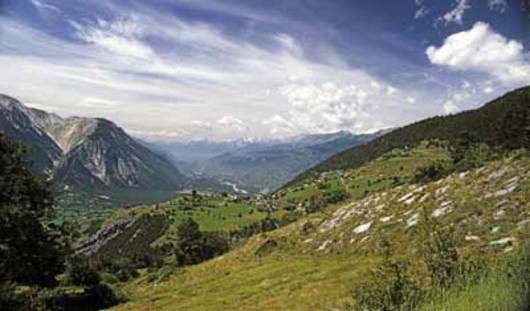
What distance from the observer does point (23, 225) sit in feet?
108

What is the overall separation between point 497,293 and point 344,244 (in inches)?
1429

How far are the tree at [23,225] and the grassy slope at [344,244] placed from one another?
21.0 ft

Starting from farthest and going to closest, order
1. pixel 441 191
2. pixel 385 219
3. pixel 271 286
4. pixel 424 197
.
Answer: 1. pixel 424 197
2. pixel 385 219
3. pixel 441 191
4. pixel 271 286

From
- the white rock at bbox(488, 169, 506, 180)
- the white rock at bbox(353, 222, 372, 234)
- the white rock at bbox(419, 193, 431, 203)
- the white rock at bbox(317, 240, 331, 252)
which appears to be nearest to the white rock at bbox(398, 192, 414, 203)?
the white rock at bbox(419, 193, 431, 203)

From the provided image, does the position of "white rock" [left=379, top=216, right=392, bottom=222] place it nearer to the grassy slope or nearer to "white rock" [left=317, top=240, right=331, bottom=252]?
the grassy slope

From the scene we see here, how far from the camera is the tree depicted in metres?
32.1

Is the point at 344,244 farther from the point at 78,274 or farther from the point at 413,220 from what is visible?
the point at 78,274

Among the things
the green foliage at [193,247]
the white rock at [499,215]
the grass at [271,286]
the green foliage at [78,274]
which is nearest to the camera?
the grass at [271,286]

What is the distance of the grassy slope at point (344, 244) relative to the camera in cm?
2769

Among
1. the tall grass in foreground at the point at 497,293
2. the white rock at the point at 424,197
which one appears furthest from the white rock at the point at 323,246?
the tall grass in foreground at the point at 497,293

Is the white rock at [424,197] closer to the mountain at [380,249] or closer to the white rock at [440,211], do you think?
the mountain at [380,249]

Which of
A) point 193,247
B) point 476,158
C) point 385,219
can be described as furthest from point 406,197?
point 193,247

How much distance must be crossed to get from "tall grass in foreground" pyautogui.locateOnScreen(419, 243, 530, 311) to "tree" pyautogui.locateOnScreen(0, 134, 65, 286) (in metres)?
28.7

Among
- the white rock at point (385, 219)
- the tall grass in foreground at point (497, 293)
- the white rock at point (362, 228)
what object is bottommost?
the white rock at point (362, 228)
